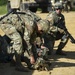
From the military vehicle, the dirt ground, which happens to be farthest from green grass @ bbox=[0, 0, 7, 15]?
the dirt ground

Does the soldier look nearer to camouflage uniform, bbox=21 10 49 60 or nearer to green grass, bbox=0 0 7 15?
camouflage uniform, bbox=21 10 49 60

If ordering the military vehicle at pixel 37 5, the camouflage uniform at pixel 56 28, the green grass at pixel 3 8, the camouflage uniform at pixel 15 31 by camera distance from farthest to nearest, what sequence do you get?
the green grass at pixel 3 8 < the military vehicle at pixel 37 5 < the camouflage uniform at pixel 56 28 < the camouflage uniform at pixel 15 31

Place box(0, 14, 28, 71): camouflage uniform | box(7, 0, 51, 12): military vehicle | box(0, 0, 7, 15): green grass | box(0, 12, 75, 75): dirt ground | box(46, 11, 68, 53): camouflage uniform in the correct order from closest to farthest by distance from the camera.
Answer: box(0, 14, 28, 71): camouflage uniform, box(0, 12, 75, 75): dirt ground, box(46, 11, 68, 53): camouflage uniform, box(7, 0, 51, 12): military vehicle, box(0, 0, 7, 15): green grass

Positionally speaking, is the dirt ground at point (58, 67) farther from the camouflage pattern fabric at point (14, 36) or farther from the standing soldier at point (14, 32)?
the camouflage pattern fabric at point (14, 36)

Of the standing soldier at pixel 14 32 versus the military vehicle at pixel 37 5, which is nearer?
the standing soldier at pixel 14 32

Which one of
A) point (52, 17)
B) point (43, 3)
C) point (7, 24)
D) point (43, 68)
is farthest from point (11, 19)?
point (43, 3)

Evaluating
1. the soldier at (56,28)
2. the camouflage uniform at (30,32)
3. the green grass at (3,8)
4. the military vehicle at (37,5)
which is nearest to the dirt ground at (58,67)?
the soldier at (56,28)

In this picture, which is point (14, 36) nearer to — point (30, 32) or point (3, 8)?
point (30, 32)

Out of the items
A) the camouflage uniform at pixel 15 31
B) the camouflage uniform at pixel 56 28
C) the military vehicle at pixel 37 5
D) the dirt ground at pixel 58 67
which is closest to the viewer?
the camouflage uniform at pixel 15 31

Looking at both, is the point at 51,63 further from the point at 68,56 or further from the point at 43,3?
the point at 43,3

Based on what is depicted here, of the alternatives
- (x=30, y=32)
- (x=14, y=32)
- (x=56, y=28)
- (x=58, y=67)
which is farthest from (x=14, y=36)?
→ (x=56, y=28)

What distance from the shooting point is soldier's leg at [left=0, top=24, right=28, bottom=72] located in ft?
27.1

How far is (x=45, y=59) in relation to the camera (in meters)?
9.35

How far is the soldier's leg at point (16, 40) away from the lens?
325 inches
